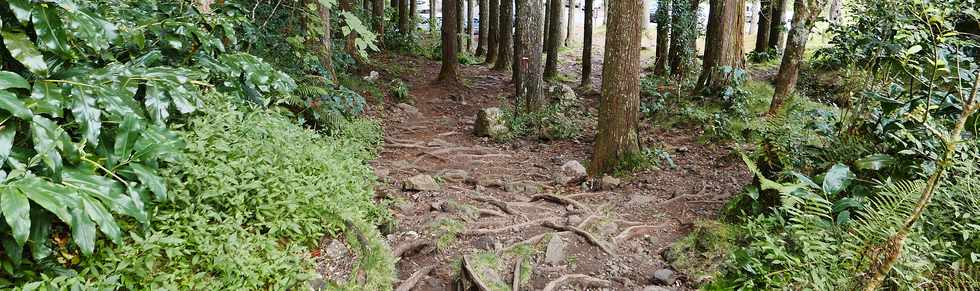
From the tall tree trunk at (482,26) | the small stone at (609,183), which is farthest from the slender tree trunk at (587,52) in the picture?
the tall tree trunk at (482,26)

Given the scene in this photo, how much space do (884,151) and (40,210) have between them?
16.8ft

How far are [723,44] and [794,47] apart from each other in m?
1.38

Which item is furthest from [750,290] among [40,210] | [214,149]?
[40,210]

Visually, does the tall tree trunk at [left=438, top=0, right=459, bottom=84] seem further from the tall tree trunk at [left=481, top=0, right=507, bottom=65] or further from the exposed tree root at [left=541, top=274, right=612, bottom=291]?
the exposed tree root at [left=541, top=274, right=612, bottom=291]

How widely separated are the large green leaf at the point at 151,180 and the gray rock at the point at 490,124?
5.96m

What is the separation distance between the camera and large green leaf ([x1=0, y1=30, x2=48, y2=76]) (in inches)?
107

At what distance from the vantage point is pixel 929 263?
2824mm

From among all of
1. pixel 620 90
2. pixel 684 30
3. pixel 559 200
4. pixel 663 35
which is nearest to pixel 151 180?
pixel 559 200

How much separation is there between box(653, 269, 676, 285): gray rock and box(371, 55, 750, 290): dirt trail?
33mm

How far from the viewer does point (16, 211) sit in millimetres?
2217

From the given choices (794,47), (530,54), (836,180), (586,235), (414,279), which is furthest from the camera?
Result: (530,54)

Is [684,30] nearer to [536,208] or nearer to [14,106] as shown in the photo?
[536,208]

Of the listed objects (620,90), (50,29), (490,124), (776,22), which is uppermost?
(776,22)

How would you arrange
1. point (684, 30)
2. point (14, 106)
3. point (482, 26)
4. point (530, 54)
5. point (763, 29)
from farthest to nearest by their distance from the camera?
point (482, 26) → point (763, 29) → point (684, 30) → point (530, 54) → point (14, 106)
